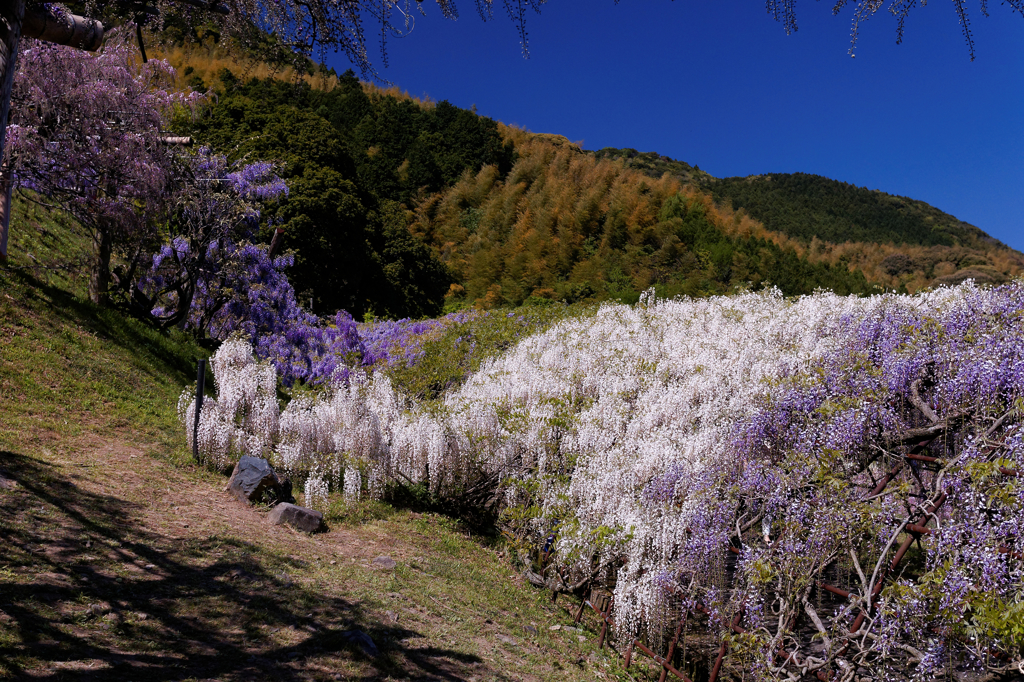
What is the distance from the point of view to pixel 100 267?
37.2 feet

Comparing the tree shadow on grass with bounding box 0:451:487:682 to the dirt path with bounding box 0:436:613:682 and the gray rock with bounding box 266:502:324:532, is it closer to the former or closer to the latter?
the dirt path with bounding box 0:436:613:682

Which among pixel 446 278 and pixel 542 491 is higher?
pixel 446 278

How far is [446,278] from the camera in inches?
1107

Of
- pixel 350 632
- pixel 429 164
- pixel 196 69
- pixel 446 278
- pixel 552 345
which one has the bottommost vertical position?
pixel 350 632

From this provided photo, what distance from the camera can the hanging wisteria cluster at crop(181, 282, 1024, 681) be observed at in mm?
4043

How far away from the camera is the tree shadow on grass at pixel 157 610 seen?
377 cm

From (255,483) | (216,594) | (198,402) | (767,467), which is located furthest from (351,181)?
(767,467)

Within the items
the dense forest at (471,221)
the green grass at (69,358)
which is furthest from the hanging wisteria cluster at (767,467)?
the dense forest at (471,221)

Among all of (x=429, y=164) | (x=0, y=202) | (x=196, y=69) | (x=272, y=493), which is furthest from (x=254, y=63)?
(x=196, y=69)

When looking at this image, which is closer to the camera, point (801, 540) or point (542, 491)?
point (801, 540)

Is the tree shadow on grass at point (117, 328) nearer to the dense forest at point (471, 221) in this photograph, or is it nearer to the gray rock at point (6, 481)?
the gray rock at point (6, 481)

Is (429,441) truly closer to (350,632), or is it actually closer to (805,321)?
(350,632)

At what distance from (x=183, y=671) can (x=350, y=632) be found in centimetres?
127

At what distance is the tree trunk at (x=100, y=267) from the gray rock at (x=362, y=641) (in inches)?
374
